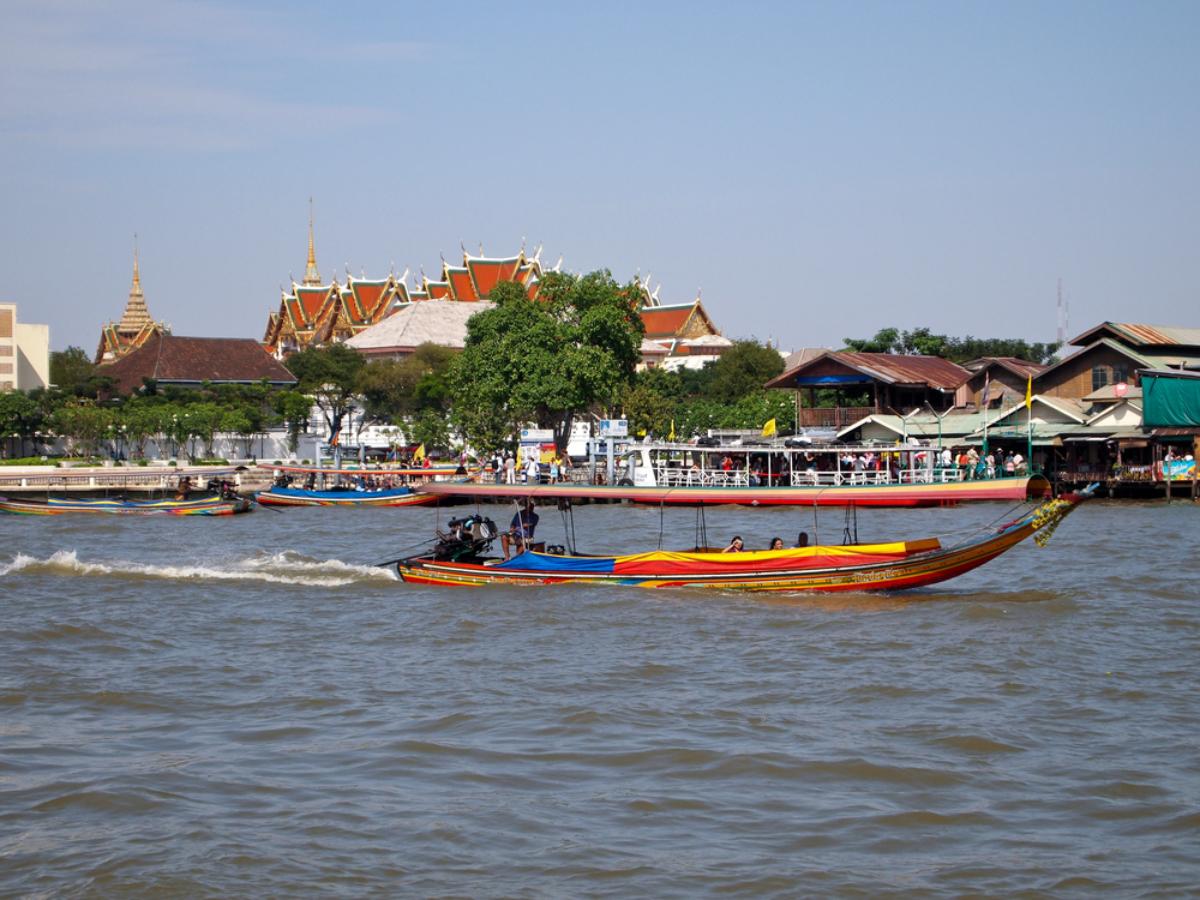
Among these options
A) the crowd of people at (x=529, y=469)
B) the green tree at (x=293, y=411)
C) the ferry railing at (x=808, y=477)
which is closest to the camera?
the ferry railing at (x=808, y=477)

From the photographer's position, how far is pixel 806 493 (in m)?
15.9

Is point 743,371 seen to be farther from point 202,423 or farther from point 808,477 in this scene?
point 808,477

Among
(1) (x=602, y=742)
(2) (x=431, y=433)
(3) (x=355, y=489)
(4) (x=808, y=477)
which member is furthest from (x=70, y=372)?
(1) (x=602, y=742)

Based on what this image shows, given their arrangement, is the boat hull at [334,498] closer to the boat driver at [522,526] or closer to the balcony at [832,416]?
the balcony at [832,416]

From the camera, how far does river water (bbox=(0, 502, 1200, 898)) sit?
22.6 feet

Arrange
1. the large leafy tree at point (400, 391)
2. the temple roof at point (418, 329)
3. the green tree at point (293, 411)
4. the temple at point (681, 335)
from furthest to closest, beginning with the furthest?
the temple at point (681, 335), the temple roof at point (418, 329), the large leafy tree at point (400, 391), the green tree at point (293, 411)

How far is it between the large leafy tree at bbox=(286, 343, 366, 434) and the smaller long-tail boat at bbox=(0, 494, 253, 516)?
19049mm

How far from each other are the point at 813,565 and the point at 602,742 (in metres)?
5.62

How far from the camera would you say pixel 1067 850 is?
274 inches

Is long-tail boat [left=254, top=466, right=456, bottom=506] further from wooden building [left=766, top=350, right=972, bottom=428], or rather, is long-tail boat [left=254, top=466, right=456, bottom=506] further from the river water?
the river water

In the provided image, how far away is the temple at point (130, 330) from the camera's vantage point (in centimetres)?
7719

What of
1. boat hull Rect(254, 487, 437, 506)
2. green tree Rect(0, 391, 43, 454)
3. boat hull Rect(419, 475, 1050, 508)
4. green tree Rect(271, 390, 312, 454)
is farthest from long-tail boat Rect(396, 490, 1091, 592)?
green tree Rect(0, 391, 43, 454)

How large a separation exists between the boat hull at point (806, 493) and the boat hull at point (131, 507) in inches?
506

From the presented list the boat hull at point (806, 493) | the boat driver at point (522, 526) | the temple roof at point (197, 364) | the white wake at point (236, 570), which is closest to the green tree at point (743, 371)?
the temple roof at point (197, 364)
